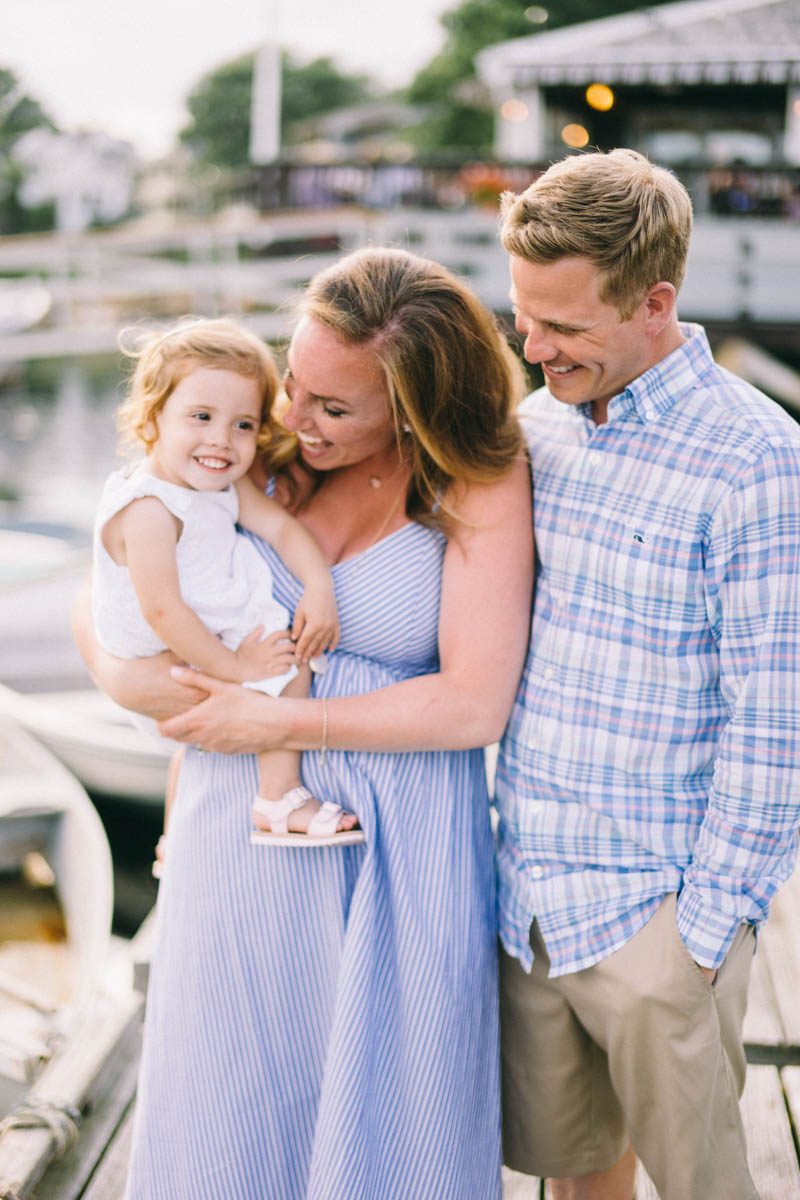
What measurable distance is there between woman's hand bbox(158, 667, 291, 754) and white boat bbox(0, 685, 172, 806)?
172 centimetres

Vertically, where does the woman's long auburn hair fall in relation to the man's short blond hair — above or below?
below

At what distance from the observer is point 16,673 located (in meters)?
3.91

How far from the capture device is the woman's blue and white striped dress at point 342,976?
1.42 m

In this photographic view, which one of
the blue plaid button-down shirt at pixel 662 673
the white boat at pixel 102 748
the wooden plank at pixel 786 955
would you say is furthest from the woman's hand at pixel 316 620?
the white boat at pixel 102 748

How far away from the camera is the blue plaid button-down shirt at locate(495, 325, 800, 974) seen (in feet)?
4.01

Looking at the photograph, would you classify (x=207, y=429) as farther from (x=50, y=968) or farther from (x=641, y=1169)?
(x=50, y=968)

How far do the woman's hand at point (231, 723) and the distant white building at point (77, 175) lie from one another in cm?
707

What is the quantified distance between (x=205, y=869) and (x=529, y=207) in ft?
3.26

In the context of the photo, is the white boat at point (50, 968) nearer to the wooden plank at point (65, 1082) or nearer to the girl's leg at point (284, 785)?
the wooden plank at point (65, 1082)

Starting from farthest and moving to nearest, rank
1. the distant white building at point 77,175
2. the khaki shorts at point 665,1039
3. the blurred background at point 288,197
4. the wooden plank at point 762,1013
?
1. the blurred background at point 288,197
2. the distant white building at point 77,175
3. the wooden plank at point 762,1013
4. the khaki shorts at point 665,1039

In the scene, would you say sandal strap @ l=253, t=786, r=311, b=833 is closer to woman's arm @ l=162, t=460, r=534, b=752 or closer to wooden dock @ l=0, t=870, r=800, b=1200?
woman's arm @ l=162, t=460, r=534, b=752

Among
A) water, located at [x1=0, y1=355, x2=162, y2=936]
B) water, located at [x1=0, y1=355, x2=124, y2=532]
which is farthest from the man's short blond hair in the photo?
water, located at [x1=0, y1=355, x2=124, y2=532]

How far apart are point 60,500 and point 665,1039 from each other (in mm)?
7687

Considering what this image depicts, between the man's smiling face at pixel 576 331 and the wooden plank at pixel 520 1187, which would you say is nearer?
the man's smiling face at pixel 576 331
